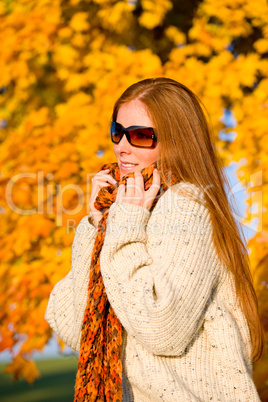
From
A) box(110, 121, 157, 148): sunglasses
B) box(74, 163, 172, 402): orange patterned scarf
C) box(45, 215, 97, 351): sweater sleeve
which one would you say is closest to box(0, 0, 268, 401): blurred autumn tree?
box(45, 215, 97, 351): sweater sleeve

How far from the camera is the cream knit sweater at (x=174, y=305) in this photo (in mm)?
1556

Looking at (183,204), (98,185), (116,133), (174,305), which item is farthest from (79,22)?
(174,305)

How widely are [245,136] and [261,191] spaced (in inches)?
15.8

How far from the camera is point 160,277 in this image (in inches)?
61.9

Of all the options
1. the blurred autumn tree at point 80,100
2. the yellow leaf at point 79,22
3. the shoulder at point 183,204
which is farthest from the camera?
the yellow leaf at point 79,22

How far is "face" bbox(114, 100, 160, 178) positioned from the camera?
189 centimetres

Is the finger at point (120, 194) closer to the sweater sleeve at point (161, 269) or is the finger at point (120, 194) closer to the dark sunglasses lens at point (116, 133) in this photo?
the sweater sleeve at point (161, 269)

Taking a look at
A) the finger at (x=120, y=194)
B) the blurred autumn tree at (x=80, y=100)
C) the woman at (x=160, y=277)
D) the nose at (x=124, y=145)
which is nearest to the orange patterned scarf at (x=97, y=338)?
the woman at (x=160, y=277)

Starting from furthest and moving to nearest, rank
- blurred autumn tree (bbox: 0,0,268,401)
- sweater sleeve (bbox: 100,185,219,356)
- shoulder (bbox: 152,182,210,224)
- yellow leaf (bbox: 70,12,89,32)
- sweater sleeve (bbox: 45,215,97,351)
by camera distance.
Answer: yellow leaf (bbox: 70,12,89,32)
blurred autumn tree (bbox: 0,0,268,401)
sweater sleeve (bbox: 45,215,97,351)
shoulder (bbox: 152,182,210,224)
sweater sleeve (bbox: 100,185,219,356)

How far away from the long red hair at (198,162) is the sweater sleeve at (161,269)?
0.30 feet

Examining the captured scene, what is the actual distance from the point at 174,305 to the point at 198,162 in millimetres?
564

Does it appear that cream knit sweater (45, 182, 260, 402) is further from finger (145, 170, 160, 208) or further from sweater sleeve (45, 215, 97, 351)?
sweater sleeve (45, 215, 97, 351)

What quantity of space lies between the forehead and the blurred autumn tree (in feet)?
5.23

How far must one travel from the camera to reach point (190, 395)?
1.59 m
